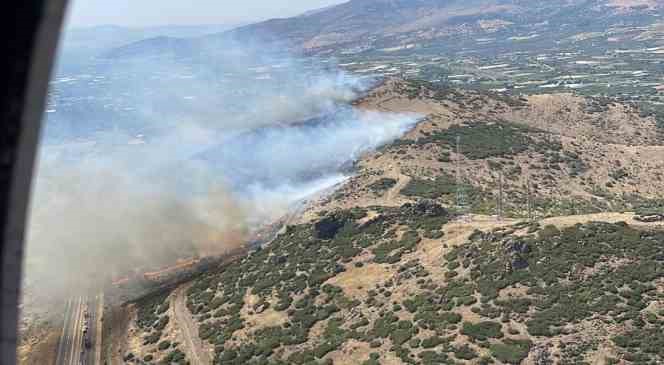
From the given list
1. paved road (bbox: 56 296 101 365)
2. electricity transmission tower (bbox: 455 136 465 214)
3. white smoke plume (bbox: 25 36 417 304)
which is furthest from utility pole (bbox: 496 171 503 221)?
paved road (bbox: 56 296 101 365)

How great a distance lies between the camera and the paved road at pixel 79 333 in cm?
4262

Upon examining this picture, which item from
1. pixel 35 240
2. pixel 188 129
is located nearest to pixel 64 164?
pixel 188 129

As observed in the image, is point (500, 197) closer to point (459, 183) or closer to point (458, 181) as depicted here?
point (459, 183)

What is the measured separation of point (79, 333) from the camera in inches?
1848

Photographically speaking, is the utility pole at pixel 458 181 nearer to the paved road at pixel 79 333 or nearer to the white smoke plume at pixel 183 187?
the white smoke plume at pixel 183 187

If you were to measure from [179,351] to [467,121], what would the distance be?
6599 cm

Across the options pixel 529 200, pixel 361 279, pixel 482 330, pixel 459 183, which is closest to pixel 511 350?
pixel 482 330

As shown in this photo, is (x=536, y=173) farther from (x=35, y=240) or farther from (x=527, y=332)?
(x=35, y=240)

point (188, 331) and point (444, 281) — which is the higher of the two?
point (444, 281)

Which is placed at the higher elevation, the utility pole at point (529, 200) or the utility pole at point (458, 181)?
the utility pole at point (458, 181)

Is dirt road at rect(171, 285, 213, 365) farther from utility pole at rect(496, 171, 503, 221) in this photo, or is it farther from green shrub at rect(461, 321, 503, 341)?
utility pole at rect(496, 171, 503, 221)

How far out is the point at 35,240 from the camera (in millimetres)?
67188

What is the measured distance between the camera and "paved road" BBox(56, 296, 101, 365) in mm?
42625

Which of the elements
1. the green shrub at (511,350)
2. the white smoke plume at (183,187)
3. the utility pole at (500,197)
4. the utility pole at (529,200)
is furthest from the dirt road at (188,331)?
the utility pole at (529,200)
